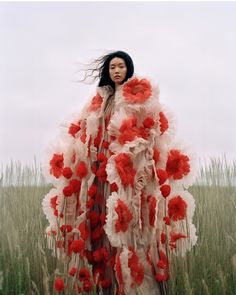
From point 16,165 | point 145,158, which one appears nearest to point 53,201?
point 145,158

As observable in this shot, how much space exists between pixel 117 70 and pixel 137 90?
6.9 inches

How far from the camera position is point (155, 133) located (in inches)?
74.0

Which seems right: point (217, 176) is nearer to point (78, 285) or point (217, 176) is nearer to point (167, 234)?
point (167, 234)

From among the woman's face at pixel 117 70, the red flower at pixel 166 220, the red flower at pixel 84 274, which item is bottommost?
the red flower at pixel 84 274

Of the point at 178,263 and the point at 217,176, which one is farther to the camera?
the point at 217,176

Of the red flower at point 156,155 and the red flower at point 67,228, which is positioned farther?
the red flower at point 67,228

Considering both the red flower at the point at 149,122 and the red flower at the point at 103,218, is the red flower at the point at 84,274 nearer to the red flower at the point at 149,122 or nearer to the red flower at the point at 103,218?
the red flower at the point at 103,218

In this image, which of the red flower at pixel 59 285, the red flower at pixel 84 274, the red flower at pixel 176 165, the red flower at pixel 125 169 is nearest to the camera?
the red flower at pixel 59 285

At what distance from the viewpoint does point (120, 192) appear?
179 cm

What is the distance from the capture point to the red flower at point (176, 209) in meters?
1.94

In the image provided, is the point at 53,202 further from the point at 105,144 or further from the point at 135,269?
the point at 135,269

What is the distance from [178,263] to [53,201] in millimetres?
750

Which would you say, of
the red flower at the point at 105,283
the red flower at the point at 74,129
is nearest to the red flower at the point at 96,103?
the red flower at the point at 74,129

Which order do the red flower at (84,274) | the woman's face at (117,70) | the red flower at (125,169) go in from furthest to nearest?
1. the woman's face at (117,70)
2. the red flower at (84,274)
3. the red flower at (125,169)
